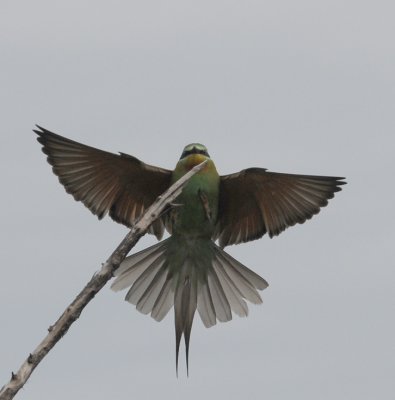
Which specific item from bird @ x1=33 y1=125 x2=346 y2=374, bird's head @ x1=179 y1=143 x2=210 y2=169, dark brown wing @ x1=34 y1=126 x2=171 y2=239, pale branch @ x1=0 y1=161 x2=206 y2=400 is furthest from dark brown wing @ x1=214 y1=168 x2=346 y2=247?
pale branch @ x1=0 y1=161 x2=206 y2=400

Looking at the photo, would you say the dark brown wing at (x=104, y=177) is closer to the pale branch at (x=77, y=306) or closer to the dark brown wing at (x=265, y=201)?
the dark brown wing at (x=265, y=201)

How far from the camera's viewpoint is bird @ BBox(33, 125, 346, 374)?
324 inches

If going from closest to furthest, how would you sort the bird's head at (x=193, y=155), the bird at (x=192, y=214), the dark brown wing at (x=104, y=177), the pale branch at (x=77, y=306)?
the pale branch at (x=77, y=306)
the dark brown wing at (x=104, y=177)
the bird at (x=192, y=214)
the bird's head at (x=193, y=155)

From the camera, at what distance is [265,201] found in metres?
8.46

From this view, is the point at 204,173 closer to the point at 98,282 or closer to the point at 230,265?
the point at 230,265

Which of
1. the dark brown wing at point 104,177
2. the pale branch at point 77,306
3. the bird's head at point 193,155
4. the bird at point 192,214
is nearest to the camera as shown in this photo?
the pale branch at point 77,306

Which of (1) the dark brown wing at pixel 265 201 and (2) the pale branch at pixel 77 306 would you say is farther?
(1) the dark brown wing at pixel 265 201

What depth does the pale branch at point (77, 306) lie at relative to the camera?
5.25 meters

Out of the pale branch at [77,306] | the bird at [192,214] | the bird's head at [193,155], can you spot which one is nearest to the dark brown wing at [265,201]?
the bird at [192,214]

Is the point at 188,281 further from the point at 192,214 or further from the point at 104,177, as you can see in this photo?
the point at 104,177

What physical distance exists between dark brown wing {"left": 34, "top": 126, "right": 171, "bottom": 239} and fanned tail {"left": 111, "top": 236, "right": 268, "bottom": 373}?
28cm

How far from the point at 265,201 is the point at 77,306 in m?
3.10

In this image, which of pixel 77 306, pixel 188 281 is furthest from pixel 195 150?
pixel 77 306

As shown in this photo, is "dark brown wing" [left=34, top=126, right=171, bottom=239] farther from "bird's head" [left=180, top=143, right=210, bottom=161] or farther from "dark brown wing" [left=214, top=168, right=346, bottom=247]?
"dark brown wing" [left=214, top=168, right=346, bottom=247]
